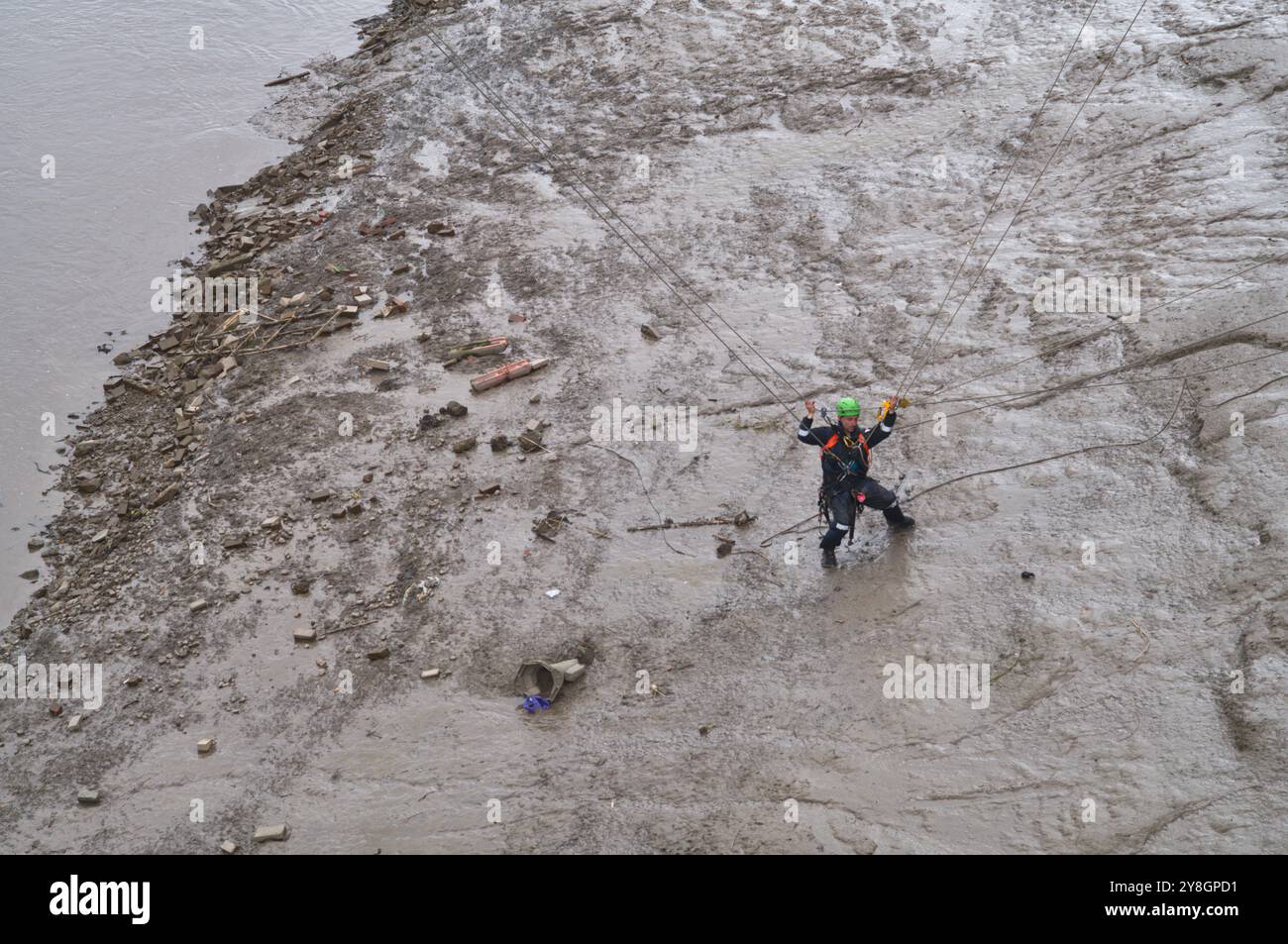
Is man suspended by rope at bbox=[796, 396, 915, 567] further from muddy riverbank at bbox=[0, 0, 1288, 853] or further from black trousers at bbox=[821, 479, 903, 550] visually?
muddy riverbank at bbox=[0, 0, 1288, 853]

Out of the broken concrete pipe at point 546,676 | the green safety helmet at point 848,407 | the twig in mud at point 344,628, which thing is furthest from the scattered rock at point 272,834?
the green safety helmet at point 848,407

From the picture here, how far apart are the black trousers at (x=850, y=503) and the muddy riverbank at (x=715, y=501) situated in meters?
0.38

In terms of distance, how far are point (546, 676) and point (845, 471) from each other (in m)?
2.93

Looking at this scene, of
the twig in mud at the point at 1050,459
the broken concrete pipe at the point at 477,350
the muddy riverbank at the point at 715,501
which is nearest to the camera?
the muddy riverbank at the point at 715,501

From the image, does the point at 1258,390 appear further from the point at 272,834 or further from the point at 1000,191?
the point at 272,834

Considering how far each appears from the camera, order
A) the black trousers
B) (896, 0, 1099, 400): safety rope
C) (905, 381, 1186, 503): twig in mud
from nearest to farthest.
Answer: the black trousers → (905, 381, 1186, 503): twig in mud → (896, 0, 1099, 400): safety rope

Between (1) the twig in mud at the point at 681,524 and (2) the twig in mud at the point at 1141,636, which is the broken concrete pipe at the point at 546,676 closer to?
(1) the twig in mud at the point at 681,524

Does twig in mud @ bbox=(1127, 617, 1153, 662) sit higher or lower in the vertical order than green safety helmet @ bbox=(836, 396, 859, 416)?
lower

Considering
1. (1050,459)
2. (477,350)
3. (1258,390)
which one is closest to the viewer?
(1258,390)

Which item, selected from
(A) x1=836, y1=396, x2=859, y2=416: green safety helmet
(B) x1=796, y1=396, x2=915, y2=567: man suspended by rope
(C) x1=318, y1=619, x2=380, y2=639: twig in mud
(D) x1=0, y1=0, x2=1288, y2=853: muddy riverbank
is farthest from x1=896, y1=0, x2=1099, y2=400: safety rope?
(C) x1=318, y1=619, x2=380, y2=639: twig in mud

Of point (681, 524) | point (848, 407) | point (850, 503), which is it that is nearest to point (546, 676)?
A: point (681, 524)

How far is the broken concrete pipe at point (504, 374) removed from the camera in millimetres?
10812

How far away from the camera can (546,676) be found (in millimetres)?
7973

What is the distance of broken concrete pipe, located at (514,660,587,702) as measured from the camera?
7.84 m
